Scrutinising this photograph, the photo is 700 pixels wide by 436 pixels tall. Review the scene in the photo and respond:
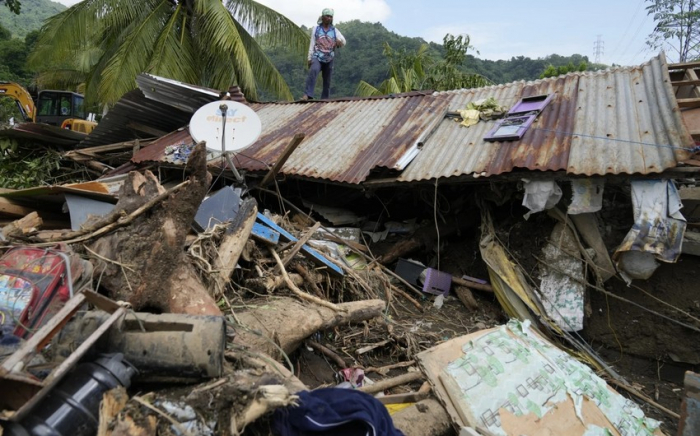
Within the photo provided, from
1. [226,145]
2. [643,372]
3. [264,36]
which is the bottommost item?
[643,372]

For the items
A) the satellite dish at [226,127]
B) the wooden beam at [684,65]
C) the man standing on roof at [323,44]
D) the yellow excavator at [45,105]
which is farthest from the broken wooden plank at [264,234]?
the yellow excavator at [45,105]

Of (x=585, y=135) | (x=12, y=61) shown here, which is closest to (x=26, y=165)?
(x=585, y=135)

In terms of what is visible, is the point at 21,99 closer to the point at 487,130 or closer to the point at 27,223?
the point at 27,223

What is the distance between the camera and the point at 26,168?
8703mm

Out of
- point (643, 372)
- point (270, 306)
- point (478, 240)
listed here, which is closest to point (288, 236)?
point (270, 306)

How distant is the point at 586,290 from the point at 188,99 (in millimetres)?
7938

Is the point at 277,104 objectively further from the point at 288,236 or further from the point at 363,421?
the point at 363,421

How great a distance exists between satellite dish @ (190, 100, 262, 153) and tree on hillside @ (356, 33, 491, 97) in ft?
29.0

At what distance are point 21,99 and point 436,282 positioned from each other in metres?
19.9

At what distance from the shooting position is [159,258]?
121 inches

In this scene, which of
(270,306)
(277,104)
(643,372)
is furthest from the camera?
(277,104)

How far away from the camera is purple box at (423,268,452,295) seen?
5770mm

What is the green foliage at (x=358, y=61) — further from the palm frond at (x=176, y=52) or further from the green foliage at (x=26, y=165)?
the green foliage at (x=26, y=165)

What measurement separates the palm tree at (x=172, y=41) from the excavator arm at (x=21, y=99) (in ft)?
23.9
